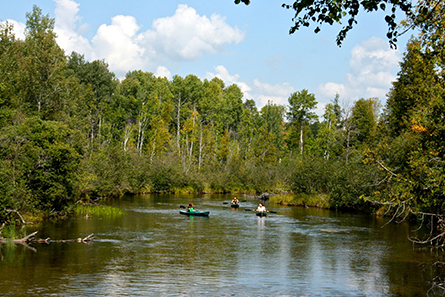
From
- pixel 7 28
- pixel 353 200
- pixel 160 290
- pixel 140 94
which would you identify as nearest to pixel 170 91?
pixel 140 94

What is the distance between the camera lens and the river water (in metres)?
14.2

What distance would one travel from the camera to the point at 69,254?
18.2 meters

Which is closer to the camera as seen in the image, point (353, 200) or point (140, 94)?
point (353, 200)

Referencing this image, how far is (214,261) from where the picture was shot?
Result: 18.5 meters

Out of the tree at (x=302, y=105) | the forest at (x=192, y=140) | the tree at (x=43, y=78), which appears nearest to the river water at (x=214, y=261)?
the forest at (x=192, y=140)

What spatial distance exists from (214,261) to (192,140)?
5383cm

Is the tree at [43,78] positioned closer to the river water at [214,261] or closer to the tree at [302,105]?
the river water at [214,261]

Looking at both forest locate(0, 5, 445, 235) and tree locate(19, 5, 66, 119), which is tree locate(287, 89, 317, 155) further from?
tree locate(19, 5, 66, 119)

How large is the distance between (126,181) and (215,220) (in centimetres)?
1875

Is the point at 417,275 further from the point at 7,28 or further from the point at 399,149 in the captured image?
the point at 7,28

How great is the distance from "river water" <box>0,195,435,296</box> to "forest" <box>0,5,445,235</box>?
277 cm

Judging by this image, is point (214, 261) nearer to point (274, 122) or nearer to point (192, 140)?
point (192, 140)

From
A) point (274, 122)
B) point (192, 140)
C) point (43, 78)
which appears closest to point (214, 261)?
point (43, 78)

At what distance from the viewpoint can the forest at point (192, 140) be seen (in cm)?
1869
